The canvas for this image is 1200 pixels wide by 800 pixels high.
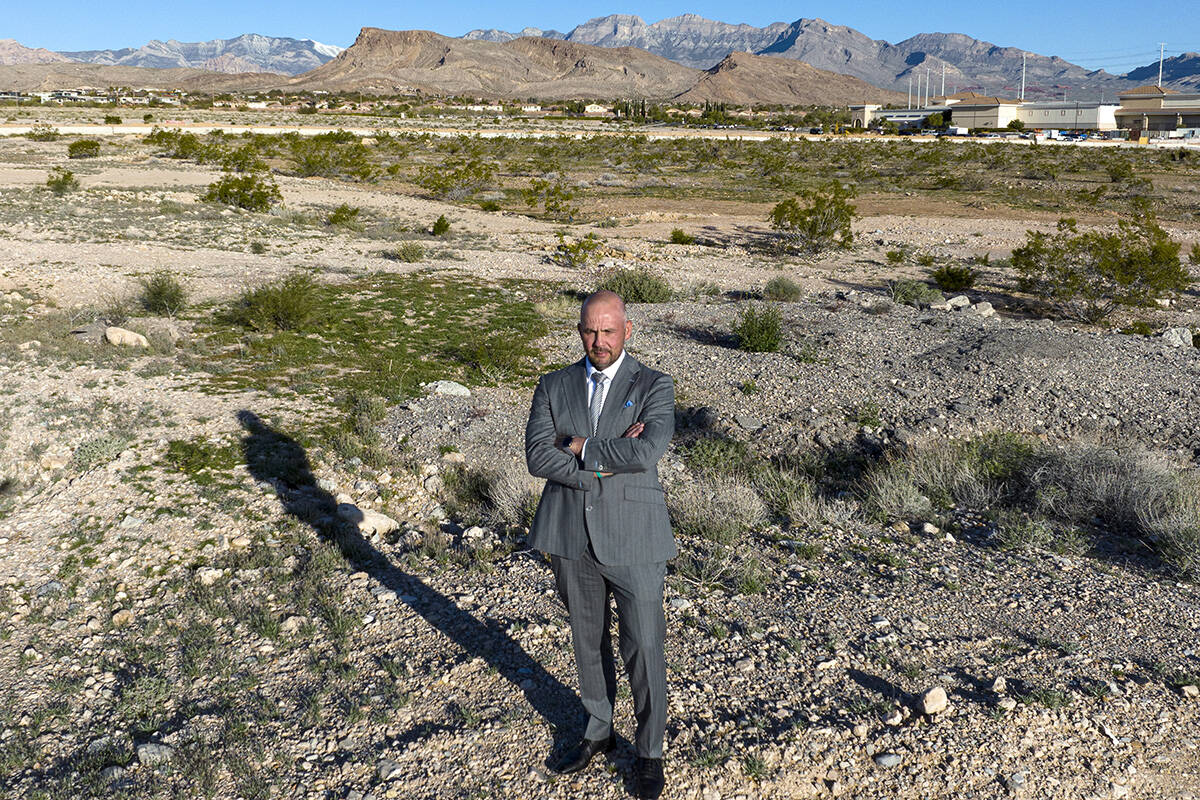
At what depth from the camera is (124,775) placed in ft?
11.7

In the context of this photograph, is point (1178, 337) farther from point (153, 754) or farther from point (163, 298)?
point (163, 298)

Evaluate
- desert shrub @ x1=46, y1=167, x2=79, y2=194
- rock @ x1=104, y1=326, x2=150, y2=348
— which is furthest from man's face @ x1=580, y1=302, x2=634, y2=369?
desert shrub @ x1=46, y1=167, x2=79, y2=194

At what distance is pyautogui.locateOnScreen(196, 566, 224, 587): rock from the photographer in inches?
213

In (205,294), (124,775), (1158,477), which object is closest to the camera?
(124,775)

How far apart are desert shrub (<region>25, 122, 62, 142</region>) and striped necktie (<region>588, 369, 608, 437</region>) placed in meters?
49.7

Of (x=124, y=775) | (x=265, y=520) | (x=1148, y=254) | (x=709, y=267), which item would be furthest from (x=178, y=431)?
(x=1148, y=254)

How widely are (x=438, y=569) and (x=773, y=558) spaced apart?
7.31 feet

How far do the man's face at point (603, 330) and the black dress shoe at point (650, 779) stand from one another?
164 cm

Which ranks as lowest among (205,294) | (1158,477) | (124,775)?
(124,775)

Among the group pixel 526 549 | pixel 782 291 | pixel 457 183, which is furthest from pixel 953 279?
pixel 457 183

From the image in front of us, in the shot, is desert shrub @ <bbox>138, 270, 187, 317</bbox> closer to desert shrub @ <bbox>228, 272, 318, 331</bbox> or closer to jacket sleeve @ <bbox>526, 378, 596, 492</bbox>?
desert shrub @ <bbox>228, 272, 318, 331</bbox>

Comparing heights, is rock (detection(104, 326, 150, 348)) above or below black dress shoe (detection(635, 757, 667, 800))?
above

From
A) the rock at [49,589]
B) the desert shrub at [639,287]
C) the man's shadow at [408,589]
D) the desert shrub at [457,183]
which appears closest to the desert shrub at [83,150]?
the desert shrub at [457,183]

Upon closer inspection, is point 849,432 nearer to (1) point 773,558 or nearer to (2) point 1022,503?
(2) point 1022,503
